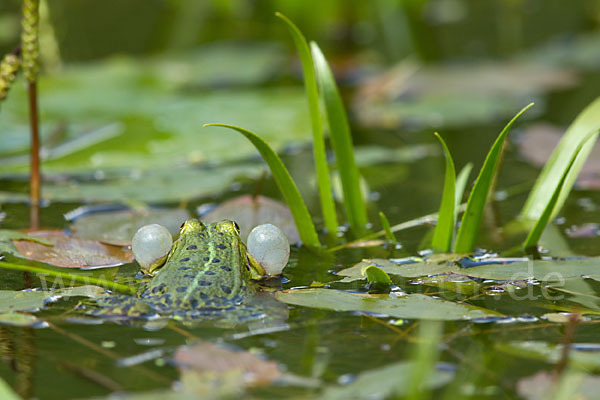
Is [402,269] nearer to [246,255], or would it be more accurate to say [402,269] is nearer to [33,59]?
[246,255]

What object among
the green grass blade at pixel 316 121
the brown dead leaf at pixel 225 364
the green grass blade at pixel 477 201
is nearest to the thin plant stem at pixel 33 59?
the green grass blade at pixel 316 121

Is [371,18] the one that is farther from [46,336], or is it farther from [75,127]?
[46,336]

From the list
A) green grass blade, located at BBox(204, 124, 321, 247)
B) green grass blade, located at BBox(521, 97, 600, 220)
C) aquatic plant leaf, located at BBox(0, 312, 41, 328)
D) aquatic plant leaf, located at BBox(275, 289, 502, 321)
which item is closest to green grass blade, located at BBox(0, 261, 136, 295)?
aquatic plant leaf, located at BBox(0, 312, 41, 328)

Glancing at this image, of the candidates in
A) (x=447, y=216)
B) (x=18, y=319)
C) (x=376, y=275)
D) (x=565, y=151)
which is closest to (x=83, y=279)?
(x=18, y=319)

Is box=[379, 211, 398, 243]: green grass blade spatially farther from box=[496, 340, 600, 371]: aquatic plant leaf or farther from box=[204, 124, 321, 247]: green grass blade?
box=[496, 340, 600, 371]: aquatic plant leaf

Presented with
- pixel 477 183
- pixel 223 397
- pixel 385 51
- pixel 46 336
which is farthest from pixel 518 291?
pixel 385 51

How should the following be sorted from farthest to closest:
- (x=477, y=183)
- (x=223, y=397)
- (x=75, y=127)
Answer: (x=75, y=127) < (x=477, y=183) < (x=223, y=397)
